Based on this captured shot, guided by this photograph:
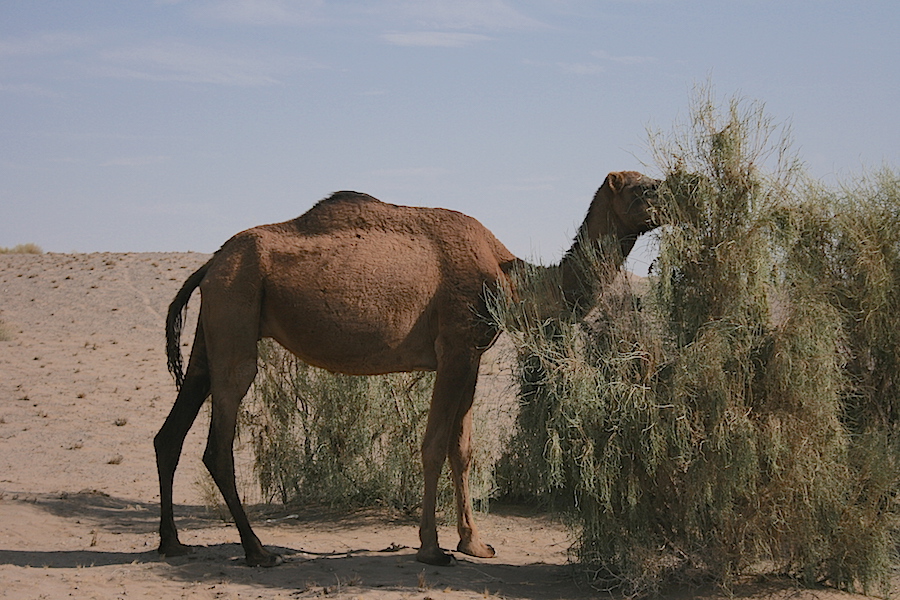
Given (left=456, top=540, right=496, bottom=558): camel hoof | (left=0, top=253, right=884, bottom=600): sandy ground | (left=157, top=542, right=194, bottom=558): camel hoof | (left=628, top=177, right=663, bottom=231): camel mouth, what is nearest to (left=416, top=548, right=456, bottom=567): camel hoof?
(left=0, top=253, right=884, bottom=600): sandy ground

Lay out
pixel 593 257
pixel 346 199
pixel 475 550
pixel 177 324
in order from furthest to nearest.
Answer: pixel 177 324, pixel 346 199, pixel 475 550, pixel 593 257

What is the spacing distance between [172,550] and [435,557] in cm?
212

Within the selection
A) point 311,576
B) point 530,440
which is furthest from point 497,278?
point 311,576

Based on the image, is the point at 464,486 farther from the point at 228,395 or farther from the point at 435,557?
the point at 228,395

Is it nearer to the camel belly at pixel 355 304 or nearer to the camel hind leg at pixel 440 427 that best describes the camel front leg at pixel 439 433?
the camel hind leg at pixel 440 427

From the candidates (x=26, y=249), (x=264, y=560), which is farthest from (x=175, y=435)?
(x=26, y=249)

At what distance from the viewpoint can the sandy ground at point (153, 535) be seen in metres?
6.77

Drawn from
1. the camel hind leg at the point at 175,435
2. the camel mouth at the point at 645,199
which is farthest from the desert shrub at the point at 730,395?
the camel hind leg at the point at 175,435

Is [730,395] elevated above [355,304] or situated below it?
below

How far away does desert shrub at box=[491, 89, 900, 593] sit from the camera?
645cm

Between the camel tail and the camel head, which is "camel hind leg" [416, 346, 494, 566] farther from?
the camel tail

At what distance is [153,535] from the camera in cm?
876

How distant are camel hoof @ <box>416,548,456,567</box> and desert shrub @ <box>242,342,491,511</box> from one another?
6.56 feet

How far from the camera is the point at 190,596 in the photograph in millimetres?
6551
